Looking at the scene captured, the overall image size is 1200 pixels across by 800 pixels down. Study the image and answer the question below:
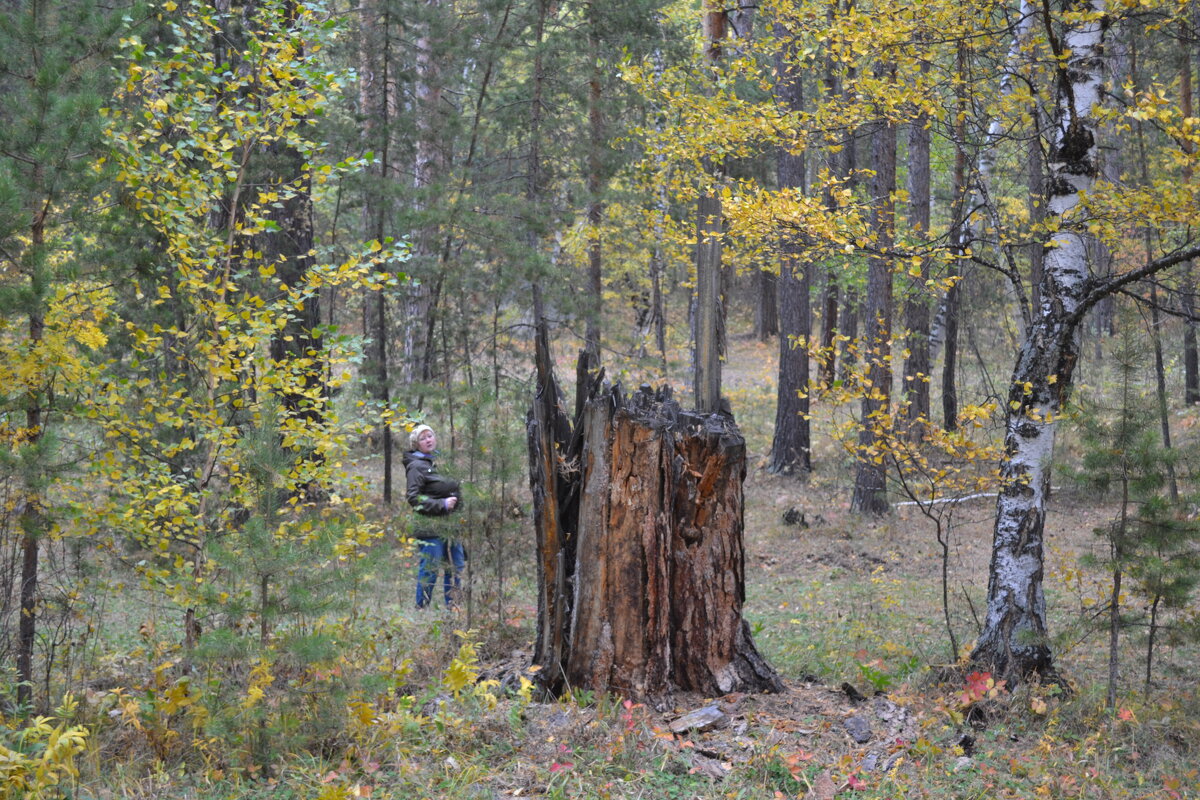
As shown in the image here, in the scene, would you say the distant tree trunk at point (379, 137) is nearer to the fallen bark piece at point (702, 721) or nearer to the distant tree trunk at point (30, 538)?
the distant tree trunk at point (30, 538)

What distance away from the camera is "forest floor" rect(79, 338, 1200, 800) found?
4352 mm

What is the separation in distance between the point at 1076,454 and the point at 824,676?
978 centimetres

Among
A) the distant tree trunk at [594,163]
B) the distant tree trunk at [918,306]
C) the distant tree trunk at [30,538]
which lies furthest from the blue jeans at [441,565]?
the distant tree trunk at [918,306]

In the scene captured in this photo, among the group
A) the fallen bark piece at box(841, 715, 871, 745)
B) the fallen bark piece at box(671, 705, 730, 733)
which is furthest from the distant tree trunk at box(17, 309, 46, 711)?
the fallen bark piece at box(841, 715, 871, 745)

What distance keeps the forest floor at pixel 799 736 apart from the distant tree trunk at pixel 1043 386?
31 cm

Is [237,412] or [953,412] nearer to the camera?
[237,412]

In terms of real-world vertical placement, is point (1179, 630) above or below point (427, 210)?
below

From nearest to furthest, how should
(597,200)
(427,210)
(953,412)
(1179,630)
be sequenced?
(1179,630)
(427,210)
(597,200)
(953,412)

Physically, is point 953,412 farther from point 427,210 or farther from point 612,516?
point 612,516

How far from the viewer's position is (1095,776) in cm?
486

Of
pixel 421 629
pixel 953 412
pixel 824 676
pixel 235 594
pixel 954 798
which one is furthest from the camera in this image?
pixel 953 412

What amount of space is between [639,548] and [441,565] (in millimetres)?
2769

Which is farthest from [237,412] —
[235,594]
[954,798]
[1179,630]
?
[1179,630]

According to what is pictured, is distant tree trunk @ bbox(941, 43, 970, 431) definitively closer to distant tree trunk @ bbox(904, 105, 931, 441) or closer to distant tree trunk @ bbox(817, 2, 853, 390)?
distant tree trunk @ bbox(904, 105, 931, 441)
